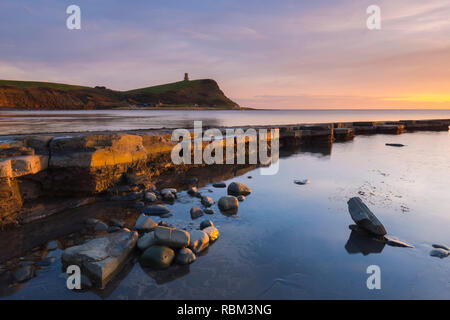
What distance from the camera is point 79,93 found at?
352ft

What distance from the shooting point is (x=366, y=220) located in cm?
558

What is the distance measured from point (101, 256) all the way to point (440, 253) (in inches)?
245

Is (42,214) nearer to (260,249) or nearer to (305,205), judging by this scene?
(260,249)

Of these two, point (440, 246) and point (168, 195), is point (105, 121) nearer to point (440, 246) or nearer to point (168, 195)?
point (168, 195)

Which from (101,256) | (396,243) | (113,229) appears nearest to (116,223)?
(113,229)

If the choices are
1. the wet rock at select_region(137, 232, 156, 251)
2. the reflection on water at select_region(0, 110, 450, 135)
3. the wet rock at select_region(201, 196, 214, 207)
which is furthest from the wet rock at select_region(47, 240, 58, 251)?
the reflection on water at select_region(0, 110, 450, 135)

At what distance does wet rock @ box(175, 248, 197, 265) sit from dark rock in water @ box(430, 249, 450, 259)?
462cm

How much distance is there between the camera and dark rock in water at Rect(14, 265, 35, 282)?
3.87 meters

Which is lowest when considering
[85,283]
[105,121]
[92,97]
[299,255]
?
[299,255]

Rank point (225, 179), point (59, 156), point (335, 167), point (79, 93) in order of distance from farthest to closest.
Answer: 1. point (79, 93)
2. point (335, 167)
3. point (225, 179)
4. point (59, 156)

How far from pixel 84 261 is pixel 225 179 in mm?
6912

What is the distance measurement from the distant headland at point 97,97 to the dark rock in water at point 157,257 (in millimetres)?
102858

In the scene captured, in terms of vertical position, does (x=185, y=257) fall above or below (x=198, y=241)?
below
